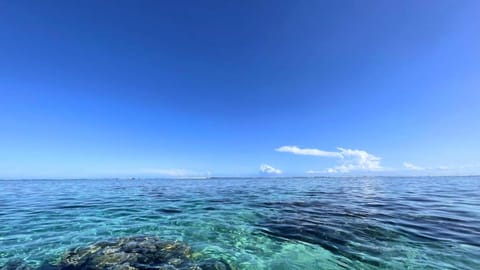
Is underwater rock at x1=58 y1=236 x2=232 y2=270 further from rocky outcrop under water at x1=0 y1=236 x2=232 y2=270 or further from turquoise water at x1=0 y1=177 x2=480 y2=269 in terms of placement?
turquoise water at x1=0 y1=177 x2=480 y2=269

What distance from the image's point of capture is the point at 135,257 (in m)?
9.13

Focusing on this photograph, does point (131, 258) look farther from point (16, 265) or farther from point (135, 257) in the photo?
point (16, 265)

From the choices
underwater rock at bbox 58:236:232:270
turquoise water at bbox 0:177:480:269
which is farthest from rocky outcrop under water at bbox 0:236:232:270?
turquoise water at bbox 0:177:480:269

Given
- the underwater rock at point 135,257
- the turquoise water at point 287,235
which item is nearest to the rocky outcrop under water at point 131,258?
the underwater rock at point 135,257

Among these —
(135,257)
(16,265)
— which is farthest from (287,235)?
(16,265)

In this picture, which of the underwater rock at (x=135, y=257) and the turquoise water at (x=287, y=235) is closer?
the underwater rock at (x=135, y=257)

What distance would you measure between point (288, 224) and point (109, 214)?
1342 centimetres

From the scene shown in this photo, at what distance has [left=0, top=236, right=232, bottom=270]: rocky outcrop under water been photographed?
28.1ft

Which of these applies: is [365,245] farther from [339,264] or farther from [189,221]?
[189,221]

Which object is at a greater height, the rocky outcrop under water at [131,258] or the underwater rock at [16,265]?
the rocky outcrop under water at [131,258]

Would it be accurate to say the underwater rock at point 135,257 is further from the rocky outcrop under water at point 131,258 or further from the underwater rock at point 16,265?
the underwater rock at point 16,265

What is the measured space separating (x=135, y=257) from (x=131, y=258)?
145 mm

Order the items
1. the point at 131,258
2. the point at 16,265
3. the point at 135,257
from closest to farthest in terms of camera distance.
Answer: the point at 16,265, the point at 131,258, the point at 135,257

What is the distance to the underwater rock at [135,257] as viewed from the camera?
8562mm
